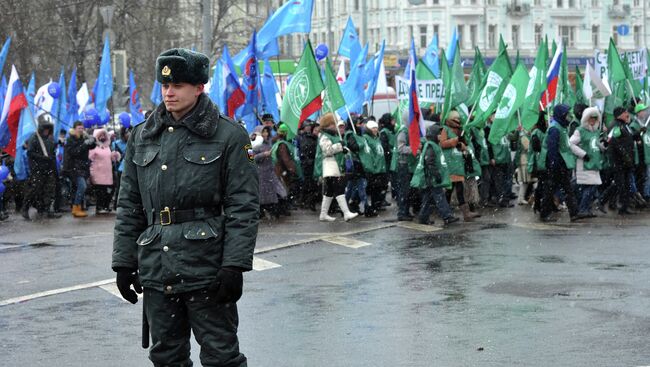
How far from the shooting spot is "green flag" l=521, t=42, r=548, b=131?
20.3 metres

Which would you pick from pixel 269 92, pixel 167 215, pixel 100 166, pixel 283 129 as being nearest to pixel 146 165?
pixel 167 215

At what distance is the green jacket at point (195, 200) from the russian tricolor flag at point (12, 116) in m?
16.4

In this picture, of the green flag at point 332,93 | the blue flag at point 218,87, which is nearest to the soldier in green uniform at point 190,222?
the green flag at point 332,93

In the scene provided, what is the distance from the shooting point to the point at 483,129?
22297 mm

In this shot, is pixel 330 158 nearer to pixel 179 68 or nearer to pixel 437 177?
pixel 437 177

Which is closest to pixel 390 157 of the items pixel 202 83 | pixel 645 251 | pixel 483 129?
pixel 483 129

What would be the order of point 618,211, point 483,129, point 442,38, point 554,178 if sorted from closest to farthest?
point 554,178
point 618,211
point 483,129
point 442,38

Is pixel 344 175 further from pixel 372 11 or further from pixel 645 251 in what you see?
pixel 372 11

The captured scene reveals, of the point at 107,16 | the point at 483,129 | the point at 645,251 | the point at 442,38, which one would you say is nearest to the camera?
the point at 645,251

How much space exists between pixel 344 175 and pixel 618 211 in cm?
400

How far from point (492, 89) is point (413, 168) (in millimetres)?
2412

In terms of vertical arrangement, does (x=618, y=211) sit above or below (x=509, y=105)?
below

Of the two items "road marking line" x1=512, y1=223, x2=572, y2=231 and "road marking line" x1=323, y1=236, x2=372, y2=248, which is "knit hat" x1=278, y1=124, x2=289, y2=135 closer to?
"road marking line" x1=512, y1=223, x2=572, y2=231

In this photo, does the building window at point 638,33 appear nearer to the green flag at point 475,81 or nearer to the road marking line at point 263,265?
the green flag at point 475,81
